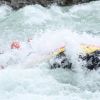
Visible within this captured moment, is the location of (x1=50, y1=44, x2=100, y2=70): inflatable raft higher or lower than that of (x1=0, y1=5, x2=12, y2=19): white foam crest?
higher

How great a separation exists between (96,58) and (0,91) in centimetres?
199

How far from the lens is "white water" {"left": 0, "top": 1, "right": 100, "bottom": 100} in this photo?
8.09m

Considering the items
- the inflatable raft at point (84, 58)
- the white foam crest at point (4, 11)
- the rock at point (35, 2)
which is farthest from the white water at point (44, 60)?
the rock at point (35, 2)

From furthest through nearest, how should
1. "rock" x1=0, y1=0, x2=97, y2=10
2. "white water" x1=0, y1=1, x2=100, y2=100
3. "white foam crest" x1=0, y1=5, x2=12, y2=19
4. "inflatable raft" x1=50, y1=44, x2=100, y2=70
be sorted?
"rock" x1=0, y1=0, x2=97, y2=10, "white foam crest" x1=0, y1=5, x2=12, y2=19, "inflatable raft" x1=50, y1=44, x2=100, y2=70, "white water" x1=0, y1=1, x2=100, y2=100

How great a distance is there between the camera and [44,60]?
30.7ft

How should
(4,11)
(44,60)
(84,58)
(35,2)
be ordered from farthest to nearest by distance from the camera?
(35,2) → (4,11) → (44,60) → (84,58)

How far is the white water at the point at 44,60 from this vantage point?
8.09 m

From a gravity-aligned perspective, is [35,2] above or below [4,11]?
above

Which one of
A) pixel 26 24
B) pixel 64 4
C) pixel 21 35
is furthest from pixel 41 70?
pixel 64 4

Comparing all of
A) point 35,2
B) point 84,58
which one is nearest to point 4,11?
point 35,2

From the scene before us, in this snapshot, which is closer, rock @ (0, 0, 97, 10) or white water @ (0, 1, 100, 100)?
white water @ (0, 1, 100, 100)

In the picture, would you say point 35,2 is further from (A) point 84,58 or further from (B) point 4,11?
(A) point 84,58


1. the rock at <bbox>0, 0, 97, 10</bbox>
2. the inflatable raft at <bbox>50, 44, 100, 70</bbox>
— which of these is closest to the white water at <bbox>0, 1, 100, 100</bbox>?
the inflatable raft at <bbox>50, 44, 100, 70</bbox>

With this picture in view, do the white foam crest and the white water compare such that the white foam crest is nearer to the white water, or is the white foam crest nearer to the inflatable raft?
the white water
